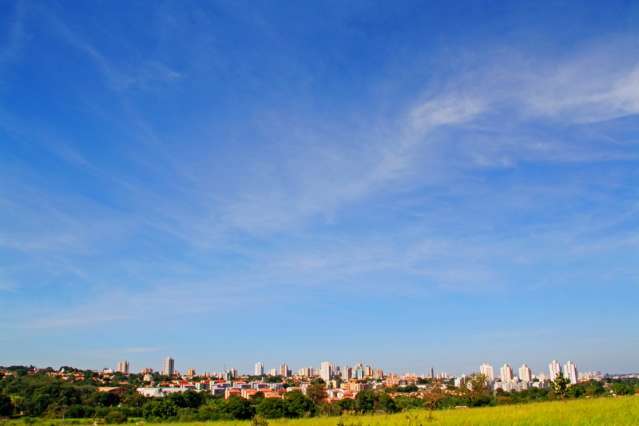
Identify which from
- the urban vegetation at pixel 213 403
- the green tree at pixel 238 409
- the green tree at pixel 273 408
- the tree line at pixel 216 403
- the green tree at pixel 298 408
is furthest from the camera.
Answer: the green tree at pixel 298 408

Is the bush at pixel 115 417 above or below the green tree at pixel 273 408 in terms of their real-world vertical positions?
below

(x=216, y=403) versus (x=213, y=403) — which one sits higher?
(x=216, y=403)

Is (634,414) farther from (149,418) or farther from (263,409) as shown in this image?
(149,418)

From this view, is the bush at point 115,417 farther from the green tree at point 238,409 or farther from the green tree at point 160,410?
A: the green tree at point 238,409

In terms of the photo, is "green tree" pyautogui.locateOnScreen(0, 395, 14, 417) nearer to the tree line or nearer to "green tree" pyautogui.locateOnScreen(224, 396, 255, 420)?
the tree line

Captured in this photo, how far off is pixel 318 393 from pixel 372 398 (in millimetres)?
14694

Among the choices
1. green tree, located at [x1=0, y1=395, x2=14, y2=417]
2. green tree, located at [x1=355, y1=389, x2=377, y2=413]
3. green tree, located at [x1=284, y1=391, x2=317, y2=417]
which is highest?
green tree, located at [x1=0, y1=395, x2=14, y2=417]

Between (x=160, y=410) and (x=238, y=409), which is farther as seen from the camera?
(x=160, y=410)

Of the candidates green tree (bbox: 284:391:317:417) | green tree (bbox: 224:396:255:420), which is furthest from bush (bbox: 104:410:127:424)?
green tree (bbox: 284:391:317:417)

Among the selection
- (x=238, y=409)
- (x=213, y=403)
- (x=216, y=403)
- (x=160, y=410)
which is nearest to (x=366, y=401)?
(x=213, y=403)

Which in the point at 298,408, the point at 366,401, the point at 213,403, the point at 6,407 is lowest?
the point at 366,401

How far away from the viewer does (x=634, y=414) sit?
14219mm

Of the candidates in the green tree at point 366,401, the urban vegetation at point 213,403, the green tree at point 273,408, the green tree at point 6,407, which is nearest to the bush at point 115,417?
the urban vegetation at point 213,403

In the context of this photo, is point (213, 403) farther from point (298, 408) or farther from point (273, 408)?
point (298, 408)
